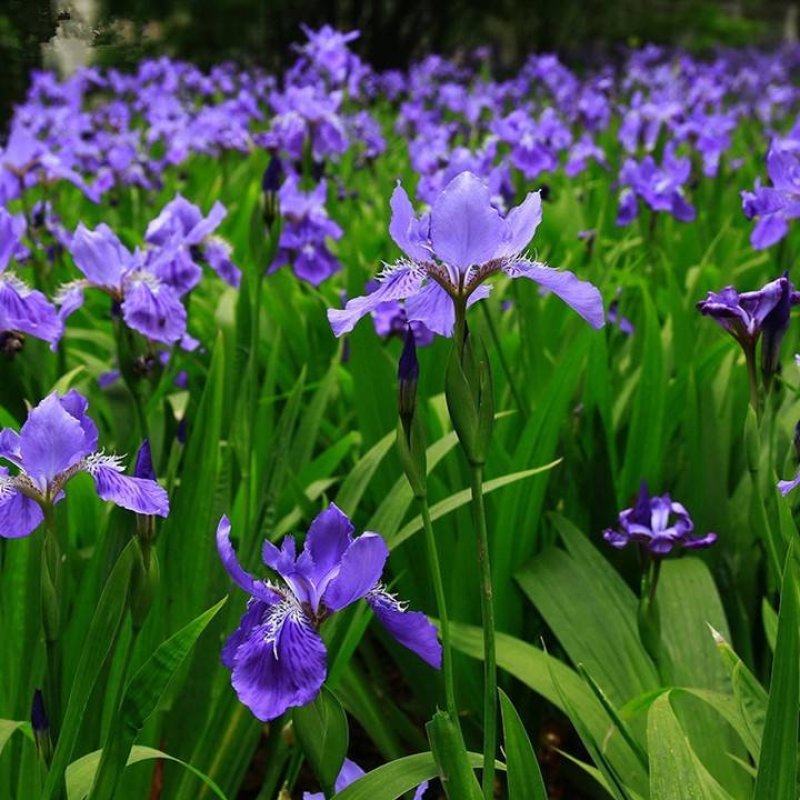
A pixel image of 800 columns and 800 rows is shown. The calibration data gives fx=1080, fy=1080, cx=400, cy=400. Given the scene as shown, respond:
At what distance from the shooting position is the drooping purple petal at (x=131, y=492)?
1.00 m

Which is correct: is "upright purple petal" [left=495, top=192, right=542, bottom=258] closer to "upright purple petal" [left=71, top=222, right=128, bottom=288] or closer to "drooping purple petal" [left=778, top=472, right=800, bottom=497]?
"drooping purple petal" [left=778, top=472, right=800, bottom=497]

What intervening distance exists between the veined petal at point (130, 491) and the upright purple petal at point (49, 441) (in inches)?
1.3

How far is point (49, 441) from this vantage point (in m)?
0.99

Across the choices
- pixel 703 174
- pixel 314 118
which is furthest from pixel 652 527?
pixel 703 174

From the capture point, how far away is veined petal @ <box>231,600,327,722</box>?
2.84ft

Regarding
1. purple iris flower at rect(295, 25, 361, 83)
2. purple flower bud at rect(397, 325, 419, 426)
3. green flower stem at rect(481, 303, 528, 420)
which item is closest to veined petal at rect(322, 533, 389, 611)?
purple flower bud at rect(397, 325, 419, 426)

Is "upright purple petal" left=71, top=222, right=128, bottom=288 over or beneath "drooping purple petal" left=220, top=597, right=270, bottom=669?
over

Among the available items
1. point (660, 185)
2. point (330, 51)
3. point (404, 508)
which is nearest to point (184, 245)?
point (404, 508)

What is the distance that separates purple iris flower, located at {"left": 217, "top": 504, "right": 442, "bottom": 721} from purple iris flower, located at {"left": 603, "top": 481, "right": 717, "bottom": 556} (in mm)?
519

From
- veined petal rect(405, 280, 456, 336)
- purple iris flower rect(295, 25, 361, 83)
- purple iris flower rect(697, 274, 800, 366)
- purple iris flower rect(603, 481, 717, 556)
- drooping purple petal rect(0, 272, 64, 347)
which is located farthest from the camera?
purple iris flower rect(295, 25, 361, 83)

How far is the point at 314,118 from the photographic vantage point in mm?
2807

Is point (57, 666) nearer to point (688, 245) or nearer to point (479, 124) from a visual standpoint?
point (688, 245)

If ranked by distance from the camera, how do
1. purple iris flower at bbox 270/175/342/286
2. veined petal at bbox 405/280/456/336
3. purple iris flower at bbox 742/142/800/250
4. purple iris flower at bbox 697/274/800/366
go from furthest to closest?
purple iris flower at bbox 270/175/342/286, purple iris flower at bbox 742/142/800/250, purple iris flower at bbox 697/274/800/366, veined petal at bbox 405/280/456/336

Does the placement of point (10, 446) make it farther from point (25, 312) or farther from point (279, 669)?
point (25, 312)
